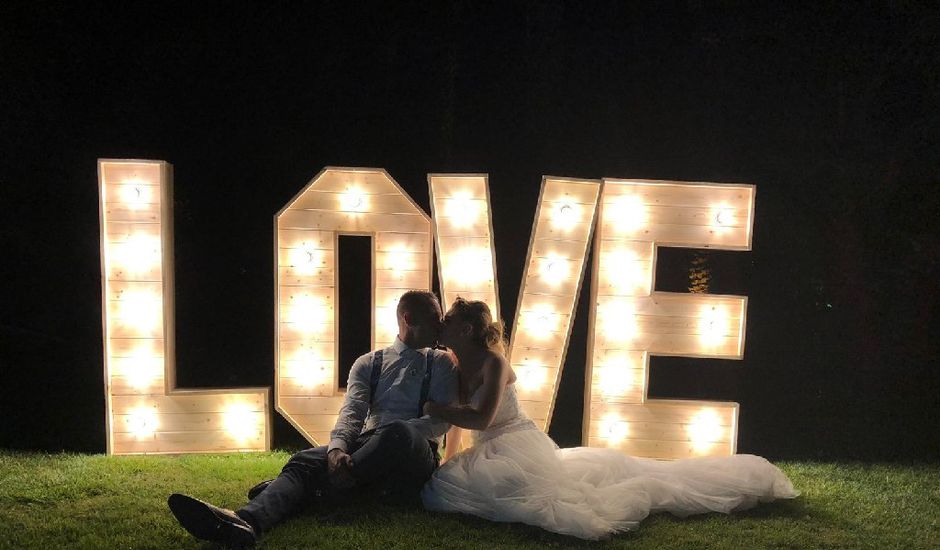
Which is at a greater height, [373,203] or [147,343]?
[373,203]

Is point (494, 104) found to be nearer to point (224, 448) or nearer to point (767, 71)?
point (767, 71)

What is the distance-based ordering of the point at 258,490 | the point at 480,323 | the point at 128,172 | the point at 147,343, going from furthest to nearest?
the point at 147,343
the point at 128,172
the point at 480,323
the point at 258,490


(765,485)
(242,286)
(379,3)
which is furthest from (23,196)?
(765,485)

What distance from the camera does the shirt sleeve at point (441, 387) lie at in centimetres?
406

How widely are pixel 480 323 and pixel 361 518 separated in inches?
51.6

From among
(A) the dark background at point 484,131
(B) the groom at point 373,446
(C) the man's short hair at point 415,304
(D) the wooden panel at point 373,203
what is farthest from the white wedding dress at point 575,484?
(A) the dark background at point 484,131

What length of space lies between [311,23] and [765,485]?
21.4 feet

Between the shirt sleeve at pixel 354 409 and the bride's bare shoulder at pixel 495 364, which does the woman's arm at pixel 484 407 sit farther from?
the shirt sleeve at pixel 354 409

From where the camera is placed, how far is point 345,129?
25.5 ft

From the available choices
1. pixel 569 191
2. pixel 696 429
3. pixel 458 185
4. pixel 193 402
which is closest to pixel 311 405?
pixel 193 402

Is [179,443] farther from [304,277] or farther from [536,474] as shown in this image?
[536,474]

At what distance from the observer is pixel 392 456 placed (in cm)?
374

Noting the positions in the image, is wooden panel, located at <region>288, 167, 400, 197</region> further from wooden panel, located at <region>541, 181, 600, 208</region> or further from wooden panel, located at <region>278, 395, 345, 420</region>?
wooden panel, located at <region>278, 395, 345, 420</region>

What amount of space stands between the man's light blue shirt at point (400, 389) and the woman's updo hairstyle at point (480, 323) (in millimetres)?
238
